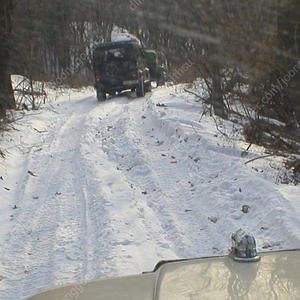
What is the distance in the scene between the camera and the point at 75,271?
461 centimetres

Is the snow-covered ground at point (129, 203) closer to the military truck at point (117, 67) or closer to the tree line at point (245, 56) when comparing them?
the tree line at point (245, 56)

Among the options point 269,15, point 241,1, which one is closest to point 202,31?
point 241,1

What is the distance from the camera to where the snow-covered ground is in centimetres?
486

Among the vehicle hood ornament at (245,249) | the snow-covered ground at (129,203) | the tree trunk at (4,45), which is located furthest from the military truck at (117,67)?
the vehicle hood ornament at (245,249)

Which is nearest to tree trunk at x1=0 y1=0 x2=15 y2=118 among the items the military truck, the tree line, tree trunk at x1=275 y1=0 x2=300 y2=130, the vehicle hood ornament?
the tree line

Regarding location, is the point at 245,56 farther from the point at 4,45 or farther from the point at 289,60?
the point at 4,45

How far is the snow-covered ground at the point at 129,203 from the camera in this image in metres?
4.86

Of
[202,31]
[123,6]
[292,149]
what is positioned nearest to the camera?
[292,149]

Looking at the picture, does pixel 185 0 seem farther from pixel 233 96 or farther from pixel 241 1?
pixel 233 96

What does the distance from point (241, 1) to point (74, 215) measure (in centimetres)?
600

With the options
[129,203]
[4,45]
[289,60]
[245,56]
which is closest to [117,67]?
[4,45]

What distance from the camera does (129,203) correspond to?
257 inches

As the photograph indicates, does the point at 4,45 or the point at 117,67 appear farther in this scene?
the point at 117,67

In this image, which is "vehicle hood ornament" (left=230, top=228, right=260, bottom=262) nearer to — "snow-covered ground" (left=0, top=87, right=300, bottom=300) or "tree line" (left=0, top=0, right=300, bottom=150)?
"snow-covered ground" (left=0, top=87, right=300, bottom=300)
